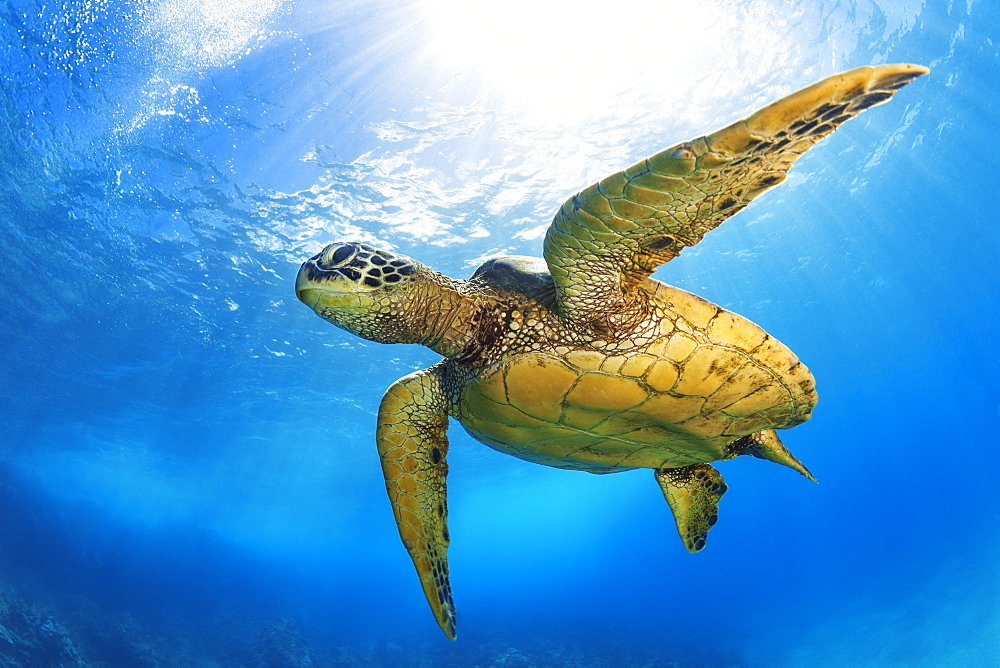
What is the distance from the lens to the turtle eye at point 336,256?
102 inches

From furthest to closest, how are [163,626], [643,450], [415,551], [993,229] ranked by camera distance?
[993,229] < [163,626] < [643,450] < [415,551]

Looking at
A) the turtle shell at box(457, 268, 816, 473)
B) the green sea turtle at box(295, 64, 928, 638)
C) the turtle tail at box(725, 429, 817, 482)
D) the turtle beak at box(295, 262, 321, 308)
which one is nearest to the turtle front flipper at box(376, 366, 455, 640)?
the green sea turtle at box(295, 64, 928, 638)

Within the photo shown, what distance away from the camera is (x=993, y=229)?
867 inches

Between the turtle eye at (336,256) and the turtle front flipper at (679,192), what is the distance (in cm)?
110

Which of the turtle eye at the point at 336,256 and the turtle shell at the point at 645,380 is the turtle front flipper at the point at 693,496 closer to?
the turtle shell at the point at 645,380

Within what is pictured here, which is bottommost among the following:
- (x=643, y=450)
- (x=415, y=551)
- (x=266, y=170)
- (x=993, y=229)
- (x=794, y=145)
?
(x=415, y=551)

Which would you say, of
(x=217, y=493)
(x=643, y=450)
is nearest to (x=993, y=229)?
(x=643, y=450)

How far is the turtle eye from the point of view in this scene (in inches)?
102

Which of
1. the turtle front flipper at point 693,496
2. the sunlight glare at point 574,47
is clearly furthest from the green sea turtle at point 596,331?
the sunlight glare at point 574,47

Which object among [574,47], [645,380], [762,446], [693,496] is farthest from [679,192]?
[574,47]

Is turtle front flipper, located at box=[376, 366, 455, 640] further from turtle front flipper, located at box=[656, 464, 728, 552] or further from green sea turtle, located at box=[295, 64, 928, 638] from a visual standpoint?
turtle front flipper, located at box=[656, 464, 728, 552]

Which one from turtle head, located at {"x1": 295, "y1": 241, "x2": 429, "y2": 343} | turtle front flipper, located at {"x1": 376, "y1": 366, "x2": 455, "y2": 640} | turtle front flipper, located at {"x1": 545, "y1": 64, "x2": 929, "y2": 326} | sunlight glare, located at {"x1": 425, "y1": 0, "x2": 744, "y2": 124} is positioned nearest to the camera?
turtle front flipper, located at {"x1": 545, "y1": 64, "x2": 929, "y2": 326}

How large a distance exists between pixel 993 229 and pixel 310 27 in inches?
1173

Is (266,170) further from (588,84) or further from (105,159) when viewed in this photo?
(588,84)
